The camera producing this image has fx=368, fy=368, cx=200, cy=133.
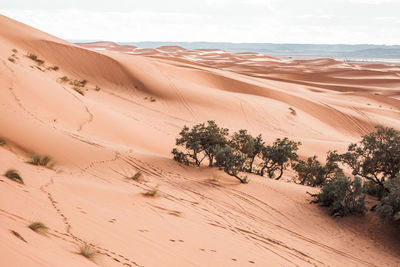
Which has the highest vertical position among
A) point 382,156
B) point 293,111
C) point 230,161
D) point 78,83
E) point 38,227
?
point 293,111

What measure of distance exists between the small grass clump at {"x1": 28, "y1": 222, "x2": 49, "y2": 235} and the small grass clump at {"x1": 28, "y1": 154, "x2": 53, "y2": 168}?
3992 millimetres

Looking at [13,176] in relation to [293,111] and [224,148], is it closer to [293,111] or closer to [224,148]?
[224,148]

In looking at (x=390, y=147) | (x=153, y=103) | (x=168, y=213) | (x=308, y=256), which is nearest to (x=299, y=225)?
(x=308, y=256)

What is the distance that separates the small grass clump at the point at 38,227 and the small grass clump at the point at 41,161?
399cm

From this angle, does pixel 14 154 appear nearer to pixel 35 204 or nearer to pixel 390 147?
pixel 35 204

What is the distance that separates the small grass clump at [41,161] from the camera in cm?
803

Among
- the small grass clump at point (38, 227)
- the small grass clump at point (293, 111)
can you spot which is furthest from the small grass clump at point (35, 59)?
the small grass clump at point (38, 227)

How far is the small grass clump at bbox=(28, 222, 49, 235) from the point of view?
4.24 metres

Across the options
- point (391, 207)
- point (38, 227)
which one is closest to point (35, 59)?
point (38, 227)

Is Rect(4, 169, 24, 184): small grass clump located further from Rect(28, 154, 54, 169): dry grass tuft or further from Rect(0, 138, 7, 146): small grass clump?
Rect(0, 138, 7, 146): small grass clump

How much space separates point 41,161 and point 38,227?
4.16 metres

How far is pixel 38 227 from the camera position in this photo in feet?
14.1

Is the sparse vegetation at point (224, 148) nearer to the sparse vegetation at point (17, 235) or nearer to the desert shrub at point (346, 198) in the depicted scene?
the desert shrub at point (346, 198)

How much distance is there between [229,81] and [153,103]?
9757mm
